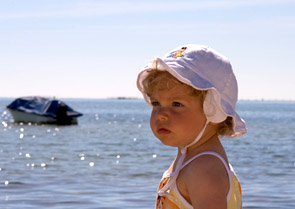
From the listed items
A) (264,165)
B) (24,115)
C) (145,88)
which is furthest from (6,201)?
(24,115)

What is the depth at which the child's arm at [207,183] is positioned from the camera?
2.52 metres

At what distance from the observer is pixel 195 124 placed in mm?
2734

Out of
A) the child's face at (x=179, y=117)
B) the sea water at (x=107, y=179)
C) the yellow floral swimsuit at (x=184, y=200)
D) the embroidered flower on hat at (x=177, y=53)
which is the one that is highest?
the embroidered flower on hat at (x=177, y=53)

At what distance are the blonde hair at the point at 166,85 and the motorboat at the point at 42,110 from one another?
35.0 meters

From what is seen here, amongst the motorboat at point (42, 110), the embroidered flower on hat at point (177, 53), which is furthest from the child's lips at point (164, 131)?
the motorboat at point (42, 110)

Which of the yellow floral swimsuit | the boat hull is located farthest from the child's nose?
the boat hull

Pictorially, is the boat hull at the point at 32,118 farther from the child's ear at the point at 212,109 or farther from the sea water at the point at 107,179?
the child's ear at the point at 212,109

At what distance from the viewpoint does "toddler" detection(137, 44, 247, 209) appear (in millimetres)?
2652

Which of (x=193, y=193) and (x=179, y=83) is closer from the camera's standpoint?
(x=193, y=193)

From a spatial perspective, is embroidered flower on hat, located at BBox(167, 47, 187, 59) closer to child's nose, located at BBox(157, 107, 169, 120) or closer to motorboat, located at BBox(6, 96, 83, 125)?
child's nose, located at BBox(157, 107, 169, 120)

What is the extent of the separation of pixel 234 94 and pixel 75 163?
12.1 m

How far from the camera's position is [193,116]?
2.73 m

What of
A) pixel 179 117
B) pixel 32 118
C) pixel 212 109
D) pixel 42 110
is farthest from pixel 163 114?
pixel 32 118

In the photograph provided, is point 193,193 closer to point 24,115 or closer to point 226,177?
point 226,177
